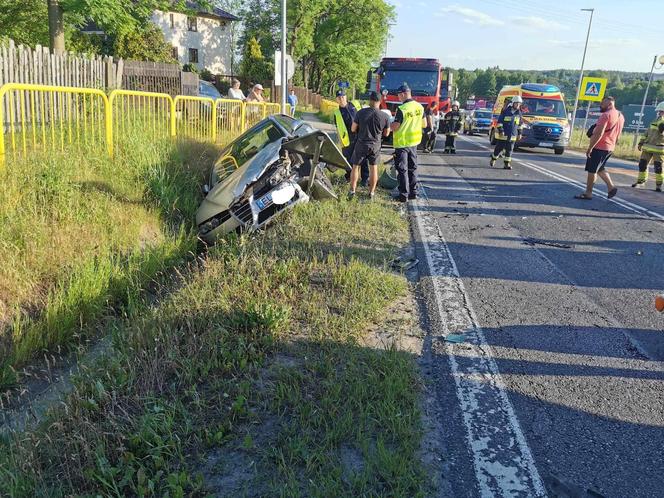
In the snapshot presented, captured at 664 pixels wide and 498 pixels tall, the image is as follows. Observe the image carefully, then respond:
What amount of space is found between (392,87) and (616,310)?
15.3m

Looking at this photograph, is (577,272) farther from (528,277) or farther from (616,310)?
(616,310)

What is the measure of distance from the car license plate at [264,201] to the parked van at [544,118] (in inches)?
582

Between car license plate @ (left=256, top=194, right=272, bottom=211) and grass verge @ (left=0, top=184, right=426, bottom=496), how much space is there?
6.00 feet

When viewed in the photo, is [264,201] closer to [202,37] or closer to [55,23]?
[55,23]

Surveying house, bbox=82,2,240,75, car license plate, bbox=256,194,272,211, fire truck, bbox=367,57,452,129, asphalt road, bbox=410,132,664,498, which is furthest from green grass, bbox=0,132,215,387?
house, bbox=82,2,240,75

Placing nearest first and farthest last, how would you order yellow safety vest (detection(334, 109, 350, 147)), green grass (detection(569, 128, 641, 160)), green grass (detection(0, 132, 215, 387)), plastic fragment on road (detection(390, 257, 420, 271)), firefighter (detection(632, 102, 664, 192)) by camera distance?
green grass (detection(0, 132, 215, 387)) → plastic fragment on road (detection(390, 257, 420, 271)) → yellow safety vest (detection(334, 109, 350, 147)) → firefighter (detection(632, 102, 664, 192)) → green grass (detection(569, 128, 641, 160))

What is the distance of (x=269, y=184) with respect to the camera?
632cm

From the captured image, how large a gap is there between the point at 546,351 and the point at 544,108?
1763 centimetres

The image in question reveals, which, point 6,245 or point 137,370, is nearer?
point 137,370

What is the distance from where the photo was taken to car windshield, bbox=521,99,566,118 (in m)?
18.8

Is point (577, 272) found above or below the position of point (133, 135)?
below

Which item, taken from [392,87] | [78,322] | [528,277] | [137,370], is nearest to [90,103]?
[78,322]

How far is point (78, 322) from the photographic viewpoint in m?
4.49

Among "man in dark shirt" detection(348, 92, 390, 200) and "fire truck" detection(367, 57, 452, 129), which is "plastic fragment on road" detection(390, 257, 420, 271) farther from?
"fire truck" detection(367, 57, 452, 129)
